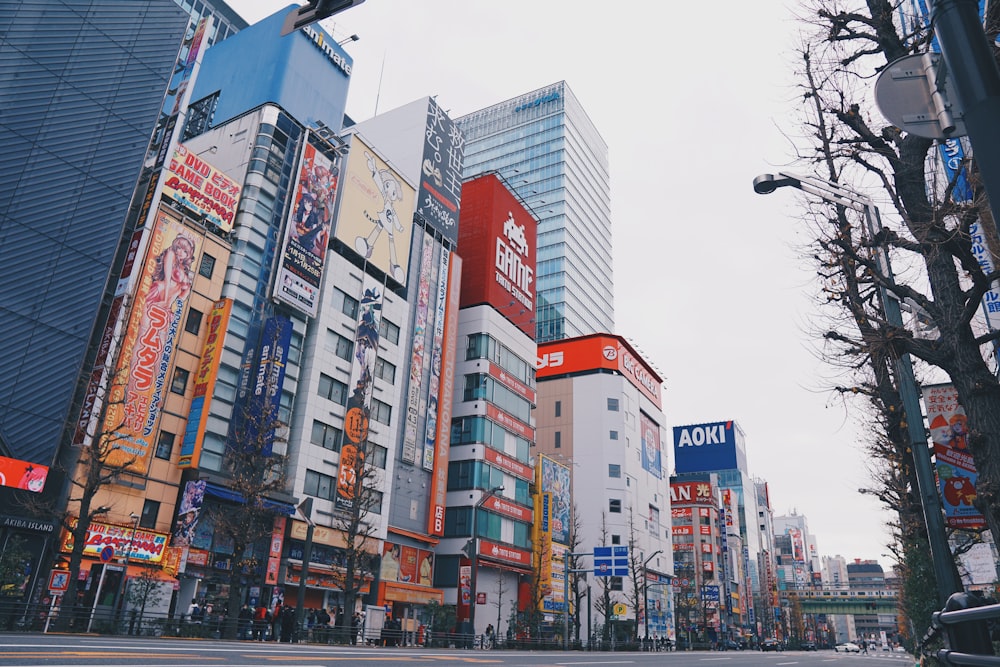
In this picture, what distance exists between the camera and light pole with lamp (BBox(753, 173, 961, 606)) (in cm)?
831

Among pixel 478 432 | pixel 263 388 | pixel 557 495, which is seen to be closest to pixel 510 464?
pixel 478 432

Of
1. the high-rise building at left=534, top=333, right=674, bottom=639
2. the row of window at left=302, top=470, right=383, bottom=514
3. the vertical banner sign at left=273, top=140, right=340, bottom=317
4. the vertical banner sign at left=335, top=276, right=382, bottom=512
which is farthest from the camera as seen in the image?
the high-rise building at left=534, top=333, right=674, bottom=639

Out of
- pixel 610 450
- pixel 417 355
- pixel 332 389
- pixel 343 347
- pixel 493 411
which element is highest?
pixel 417 355

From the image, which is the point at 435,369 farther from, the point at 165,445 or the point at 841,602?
the point at 841,602

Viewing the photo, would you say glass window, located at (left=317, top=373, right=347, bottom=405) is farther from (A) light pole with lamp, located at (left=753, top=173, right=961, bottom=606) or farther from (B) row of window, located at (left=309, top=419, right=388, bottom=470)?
(A) light pole with lamp, located at (left=753, top=173, right=961, bottom=606)

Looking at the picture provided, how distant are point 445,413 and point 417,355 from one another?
16.4 ft

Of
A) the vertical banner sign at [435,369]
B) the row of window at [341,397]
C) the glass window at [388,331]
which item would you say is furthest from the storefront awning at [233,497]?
the glass window at [388,331]

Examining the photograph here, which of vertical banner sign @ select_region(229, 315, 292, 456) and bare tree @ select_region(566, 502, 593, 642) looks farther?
bare tree @ select_region(566, 502, 593, 642)

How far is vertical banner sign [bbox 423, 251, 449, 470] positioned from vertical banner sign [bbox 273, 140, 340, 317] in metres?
11.2

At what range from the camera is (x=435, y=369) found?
4881 centimetres

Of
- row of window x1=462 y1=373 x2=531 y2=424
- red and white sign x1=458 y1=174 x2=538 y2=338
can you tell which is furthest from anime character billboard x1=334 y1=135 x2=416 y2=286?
row of window x1=462 y1=373 x2=531 y2=424

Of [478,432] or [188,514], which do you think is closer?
[188,514]

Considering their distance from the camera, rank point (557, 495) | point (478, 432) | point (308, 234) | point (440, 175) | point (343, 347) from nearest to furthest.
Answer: point (308, 234) < point (343, 347) < point (478, 432) < point (440, 175) < point (557, 495)

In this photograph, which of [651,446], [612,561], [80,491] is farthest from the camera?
[651,446]
